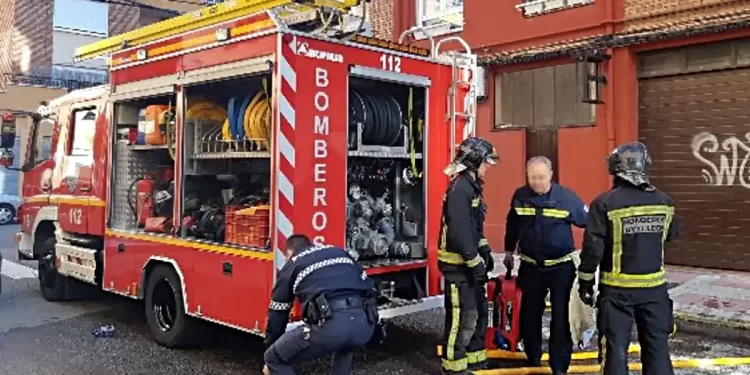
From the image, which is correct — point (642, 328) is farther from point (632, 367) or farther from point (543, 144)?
point (543, 144)

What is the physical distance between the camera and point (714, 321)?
7625 mm

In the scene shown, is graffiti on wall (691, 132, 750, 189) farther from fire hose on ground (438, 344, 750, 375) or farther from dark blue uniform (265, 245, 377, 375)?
dark blue uniform (265, 245, 377, 375)

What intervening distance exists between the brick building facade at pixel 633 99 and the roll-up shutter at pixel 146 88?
7270 millimetres

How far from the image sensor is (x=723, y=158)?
10.5 metres

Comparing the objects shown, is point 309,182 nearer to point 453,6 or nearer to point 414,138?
point 414,138

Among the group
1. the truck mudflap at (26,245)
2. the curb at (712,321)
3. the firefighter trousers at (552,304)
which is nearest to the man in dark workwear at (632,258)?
the firefighter trousers at (552,304)

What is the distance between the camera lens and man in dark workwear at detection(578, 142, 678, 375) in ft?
14.7

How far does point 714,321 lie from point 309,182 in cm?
494

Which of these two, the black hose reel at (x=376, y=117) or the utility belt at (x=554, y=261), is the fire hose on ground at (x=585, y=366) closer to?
the utility belt at (x=554, y=261)

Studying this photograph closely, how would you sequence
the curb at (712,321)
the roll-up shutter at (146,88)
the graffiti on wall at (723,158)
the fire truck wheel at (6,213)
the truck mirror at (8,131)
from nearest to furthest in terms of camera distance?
1. the roll-up shutter at (146,88)
2. the curb at (712,321)
3. the truck mirror at (8,131)
4. the graffiti on wall at (723,158)
5. the fire truck wheel at (6,213)

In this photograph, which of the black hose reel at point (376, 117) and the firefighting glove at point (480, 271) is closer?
the firefighting glove at point (480, 271)

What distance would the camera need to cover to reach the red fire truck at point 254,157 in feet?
17.4

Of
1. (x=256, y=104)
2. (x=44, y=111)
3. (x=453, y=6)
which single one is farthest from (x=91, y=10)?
(x=256, y=104)

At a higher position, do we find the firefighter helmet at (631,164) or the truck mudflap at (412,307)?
the firefighter helmet at (631,164)
